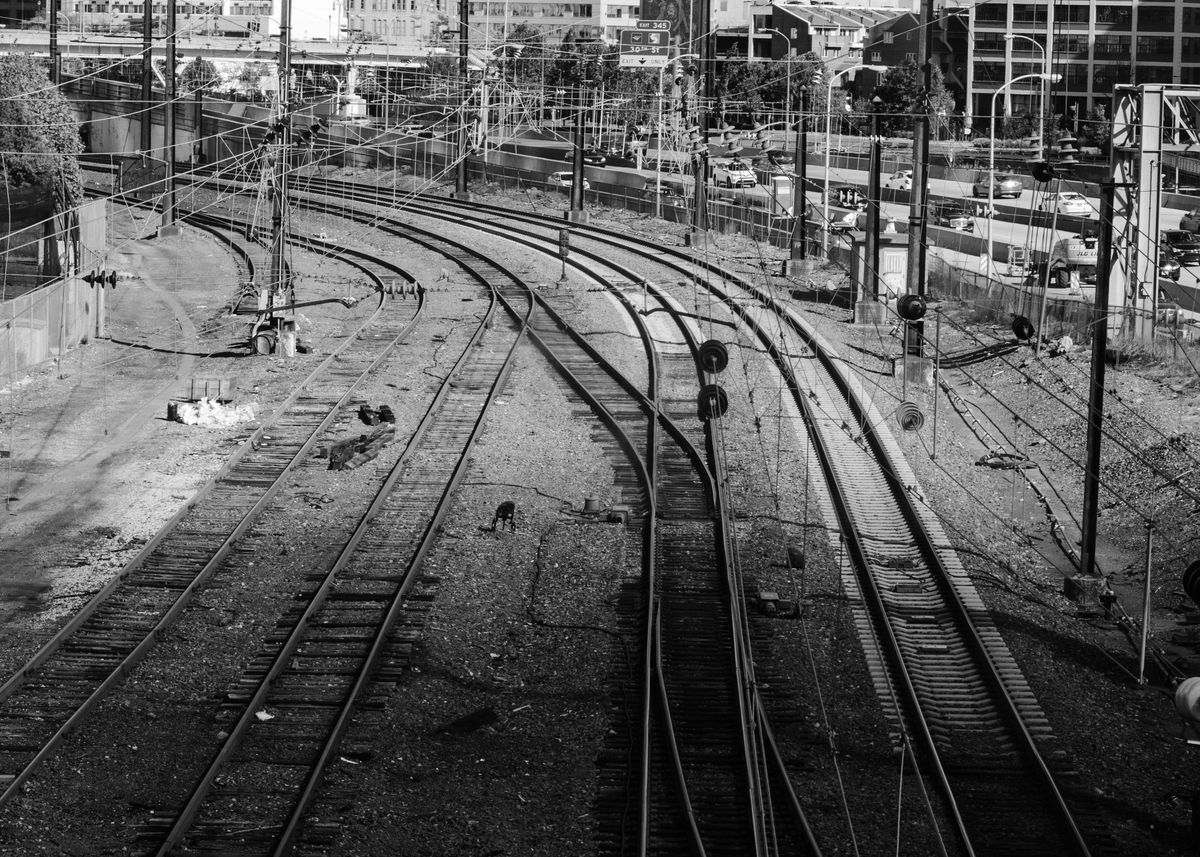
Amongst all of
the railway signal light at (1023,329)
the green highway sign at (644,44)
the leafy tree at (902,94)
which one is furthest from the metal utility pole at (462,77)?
the leafy tree at (902,94)

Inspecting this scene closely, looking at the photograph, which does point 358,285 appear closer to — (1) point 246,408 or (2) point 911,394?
(1) point 246,408

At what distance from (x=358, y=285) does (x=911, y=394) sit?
1404cm

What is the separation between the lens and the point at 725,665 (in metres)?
12.4

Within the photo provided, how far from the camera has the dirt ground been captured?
997 centimetres

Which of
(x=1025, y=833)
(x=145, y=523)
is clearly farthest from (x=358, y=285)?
(x=1025, y=833)

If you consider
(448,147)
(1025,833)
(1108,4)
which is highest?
(1108,4)

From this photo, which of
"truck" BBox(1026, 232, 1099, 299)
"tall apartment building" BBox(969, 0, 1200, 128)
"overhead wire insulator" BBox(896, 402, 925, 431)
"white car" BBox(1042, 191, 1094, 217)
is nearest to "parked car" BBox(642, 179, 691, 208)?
"truck" BBox(1026, 232, 1099, 299)

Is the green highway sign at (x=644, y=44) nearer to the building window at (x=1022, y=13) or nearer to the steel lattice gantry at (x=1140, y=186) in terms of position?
the steel lattice gantry at (x=1140, y=186)

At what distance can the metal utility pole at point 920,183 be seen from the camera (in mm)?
23125

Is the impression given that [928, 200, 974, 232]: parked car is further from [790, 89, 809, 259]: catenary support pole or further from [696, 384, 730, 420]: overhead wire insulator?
[696, 384, 730, 420]: overhead wire insulator

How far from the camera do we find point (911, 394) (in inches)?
928

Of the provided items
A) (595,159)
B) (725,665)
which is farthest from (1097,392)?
(595,159)

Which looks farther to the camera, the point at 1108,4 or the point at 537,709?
the point at 1108,4

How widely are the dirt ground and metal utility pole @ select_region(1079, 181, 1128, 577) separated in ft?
1.39
